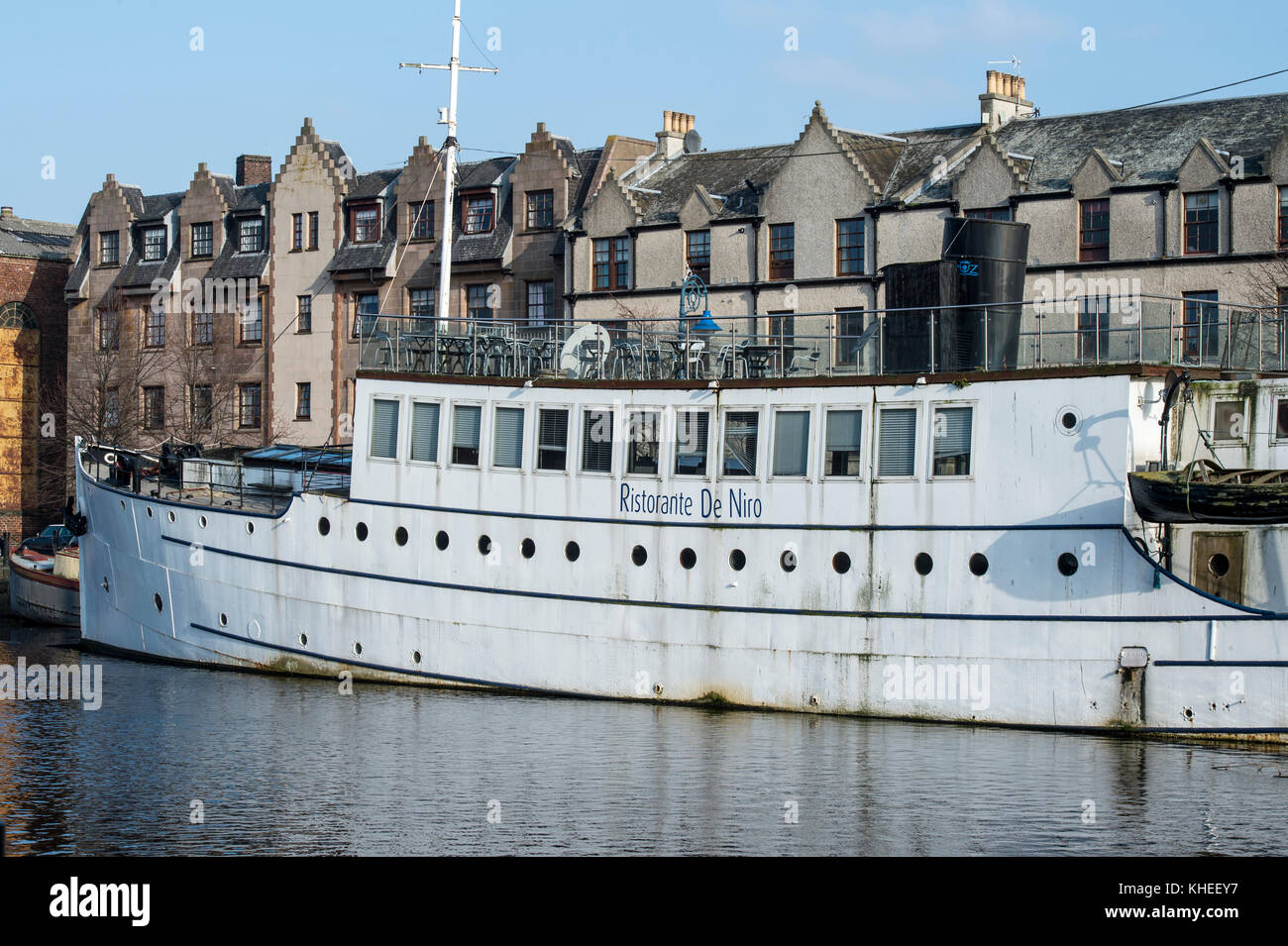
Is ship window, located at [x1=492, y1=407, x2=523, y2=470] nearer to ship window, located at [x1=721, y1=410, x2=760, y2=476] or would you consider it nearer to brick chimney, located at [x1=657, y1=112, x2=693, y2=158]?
ship window, located at [x1=721, y1=410, x2=760, y2=476]

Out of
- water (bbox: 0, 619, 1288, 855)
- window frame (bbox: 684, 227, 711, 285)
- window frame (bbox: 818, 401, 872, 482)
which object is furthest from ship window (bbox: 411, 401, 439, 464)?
window frame (bbox: 684, 227, 711, 285)

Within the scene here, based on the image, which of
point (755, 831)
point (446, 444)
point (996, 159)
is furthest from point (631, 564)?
point (996, 159)

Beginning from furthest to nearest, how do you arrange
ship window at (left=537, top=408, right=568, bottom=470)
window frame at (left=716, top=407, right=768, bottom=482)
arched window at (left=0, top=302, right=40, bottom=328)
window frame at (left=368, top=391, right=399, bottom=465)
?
arched window at (left=0, top=302, right=40, bottom=328) < window frame at (left=368, top=391, right=399, bottom=465) < ship window at (left=537, top=408, right=568, bottom=470) < window frame at (left=716, top=407, right=768, bottom=482)

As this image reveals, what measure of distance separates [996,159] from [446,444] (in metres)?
20.5

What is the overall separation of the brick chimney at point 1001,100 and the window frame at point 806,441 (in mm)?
22780

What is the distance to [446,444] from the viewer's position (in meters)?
28.3

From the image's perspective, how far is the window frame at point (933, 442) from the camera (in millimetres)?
24562

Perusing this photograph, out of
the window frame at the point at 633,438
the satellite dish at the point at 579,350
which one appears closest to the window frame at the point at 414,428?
the satellite dish at the point at 579,350

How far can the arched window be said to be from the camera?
63.2 m

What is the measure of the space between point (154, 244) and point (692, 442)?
4063 cm

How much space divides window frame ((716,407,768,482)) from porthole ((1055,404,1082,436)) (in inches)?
190

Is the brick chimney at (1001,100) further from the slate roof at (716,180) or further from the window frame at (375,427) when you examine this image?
the window frame at (375,427)

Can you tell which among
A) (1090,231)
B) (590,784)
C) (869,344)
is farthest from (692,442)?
(1090,231)
